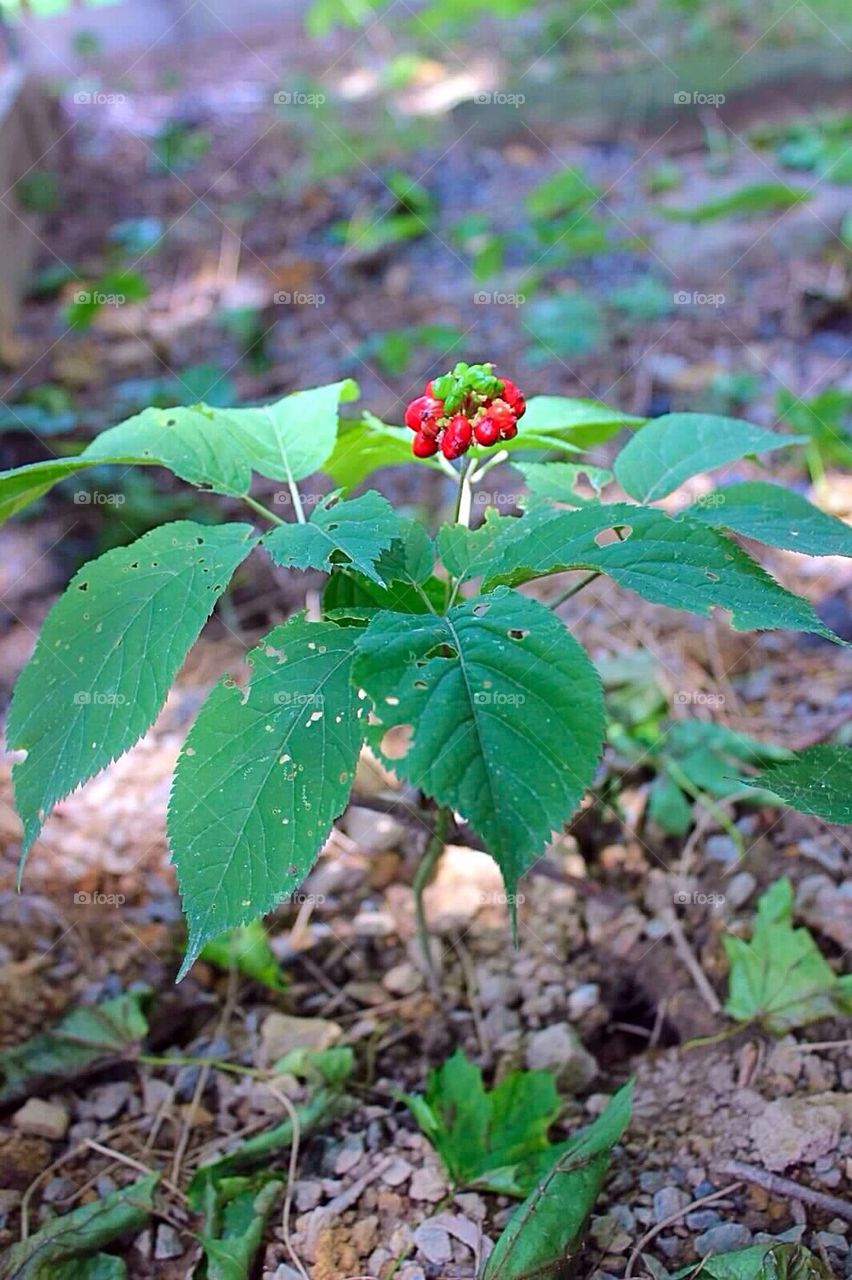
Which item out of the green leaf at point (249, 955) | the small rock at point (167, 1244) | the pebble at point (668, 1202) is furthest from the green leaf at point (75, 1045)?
the pebble at point (668, 1202)

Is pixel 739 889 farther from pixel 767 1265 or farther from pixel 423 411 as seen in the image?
pixel 423 411

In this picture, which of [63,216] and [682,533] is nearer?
[682,533]

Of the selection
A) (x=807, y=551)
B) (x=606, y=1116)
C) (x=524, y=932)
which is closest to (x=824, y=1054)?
(x=606, y=1116)

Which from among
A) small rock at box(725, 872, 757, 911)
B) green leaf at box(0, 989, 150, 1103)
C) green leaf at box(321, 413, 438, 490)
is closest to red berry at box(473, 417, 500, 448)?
green leaf at box(321, 413, 438, 490)

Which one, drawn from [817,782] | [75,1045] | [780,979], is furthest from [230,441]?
[780,979]

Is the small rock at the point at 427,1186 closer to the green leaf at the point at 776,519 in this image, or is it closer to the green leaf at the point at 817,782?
the green leaf at the point at 817,782

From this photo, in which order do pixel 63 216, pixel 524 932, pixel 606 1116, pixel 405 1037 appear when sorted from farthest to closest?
pixel 63 216 → pixel 524 932 → pixel 405 1037 → pixel 606 1116

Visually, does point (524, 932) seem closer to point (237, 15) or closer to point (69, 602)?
point (69, 602)
